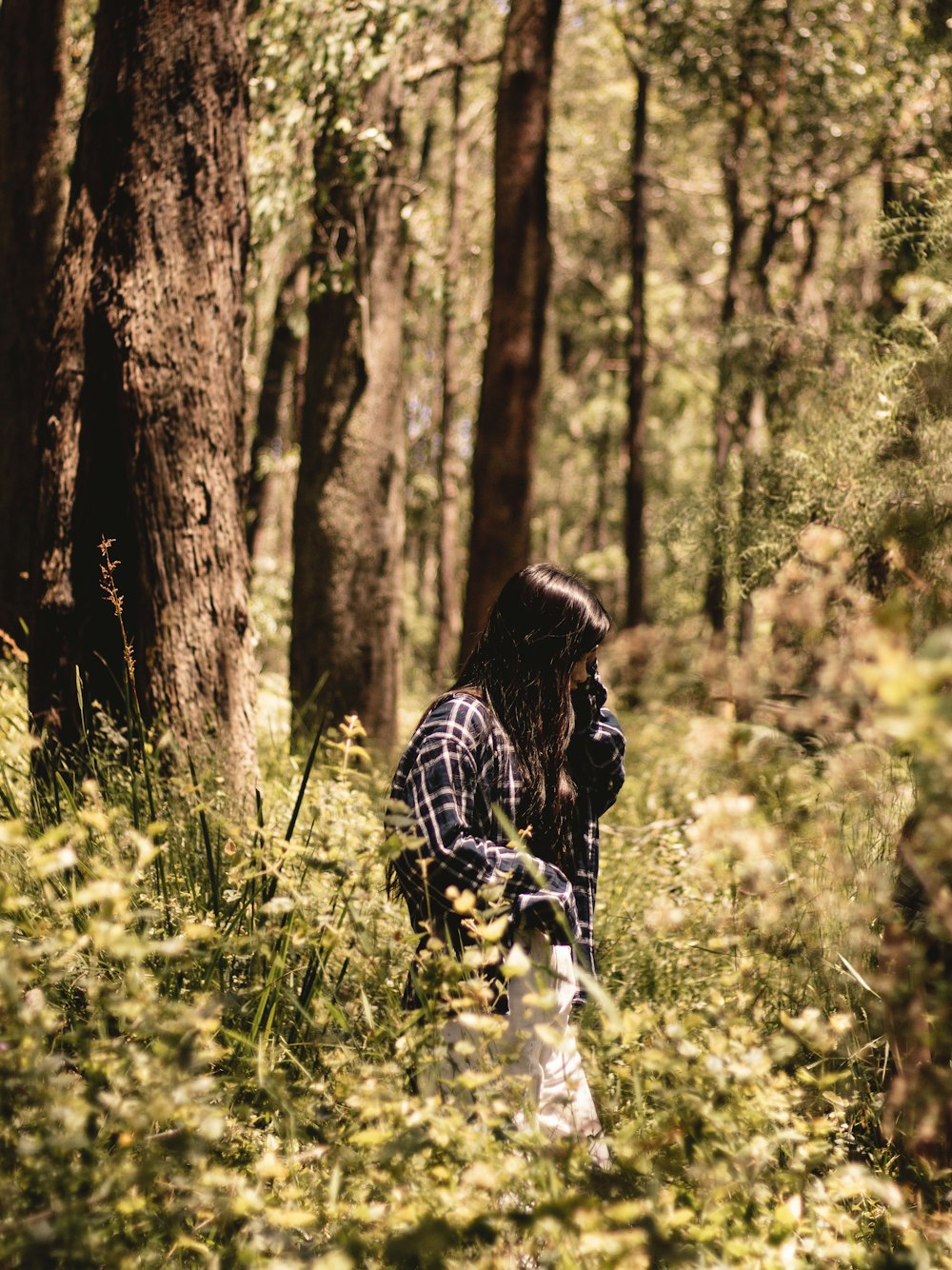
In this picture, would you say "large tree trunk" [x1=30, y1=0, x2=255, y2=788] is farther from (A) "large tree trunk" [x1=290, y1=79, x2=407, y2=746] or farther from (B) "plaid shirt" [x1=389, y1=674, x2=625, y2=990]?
(A) "large tree trunk" [x1=290, y1=79, x2=407, y2=746]

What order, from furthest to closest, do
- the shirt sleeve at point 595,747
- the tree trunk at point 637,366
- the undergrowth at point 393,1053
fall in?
the tree trunk at point 637,366
the shirt sleeve at point 595,747
the undergrowth at point 393,1053

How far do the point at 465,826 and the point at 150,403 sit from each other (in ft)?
7.38

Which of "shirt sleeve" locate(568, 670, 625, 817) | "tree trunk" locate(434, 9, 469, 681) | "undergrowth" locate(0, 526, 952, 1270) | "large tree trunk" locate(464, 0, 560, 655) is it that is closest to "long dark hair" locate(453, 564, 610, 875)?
"shirt sleeve" locate(568, 670, 625, 817)

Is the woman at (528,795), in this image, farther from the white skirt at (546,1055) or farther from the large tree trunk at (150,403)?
the large tree trunk at (150,403)

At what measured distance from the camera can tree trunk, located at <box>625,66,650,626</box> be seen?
1459 centimetres

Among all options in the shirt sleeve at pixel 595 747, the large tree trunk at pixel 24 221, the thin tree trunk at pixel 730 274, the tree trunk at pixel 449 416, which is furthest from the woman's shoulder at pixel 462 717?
the tree trunk at pixel 449 416

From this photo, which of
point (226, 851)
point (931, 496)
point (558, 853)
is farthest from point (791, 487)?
point (226, 851)

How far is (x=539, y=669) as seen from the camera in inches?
109

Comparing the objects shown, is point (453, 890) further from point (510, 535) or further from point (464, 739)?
point (510, 535)

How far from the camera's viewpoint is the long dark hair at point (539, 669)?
276 centimetres

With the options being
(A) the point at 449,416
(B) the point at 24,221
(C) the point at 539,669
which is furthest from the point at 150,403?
(A) the point at 449,416

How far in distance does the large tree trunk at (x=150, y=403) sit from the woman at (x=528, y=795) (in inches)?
57.7

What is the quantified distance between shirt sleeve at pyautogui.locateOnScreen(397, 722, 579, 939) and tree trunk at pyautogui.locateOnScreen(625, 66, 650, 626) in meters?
12.3

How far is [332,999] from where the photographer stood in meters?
2.68
